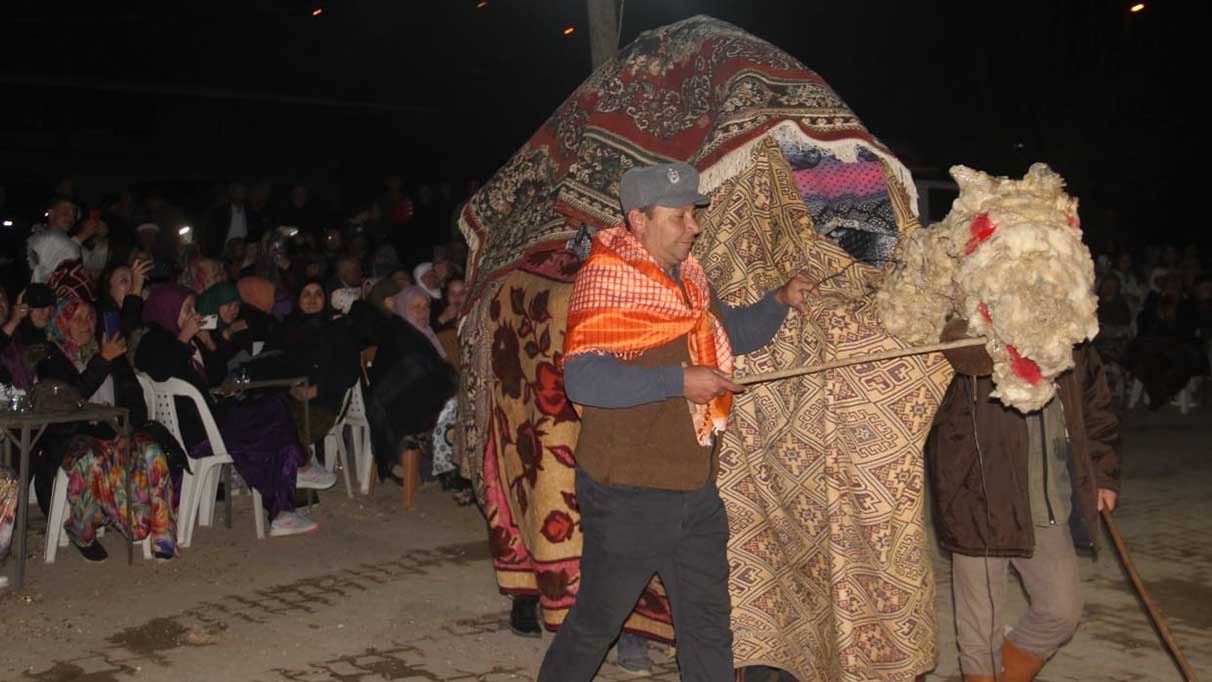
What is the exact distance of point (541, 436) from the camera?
5973mm

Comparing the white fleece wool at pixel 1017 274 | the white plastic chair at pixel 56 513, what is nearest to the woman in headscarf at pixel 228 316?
the white plastic chair at pixel 56 513

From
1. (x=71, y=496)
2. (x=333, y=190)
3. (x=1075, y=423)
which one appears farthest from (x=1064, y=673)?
(x=333, y=190)

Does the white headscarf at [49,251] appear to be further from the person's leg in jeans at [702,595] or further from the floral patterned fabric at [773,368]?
the person's leg in jeans at [702,595]

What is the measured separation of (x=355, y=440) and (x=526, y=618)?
4.32 meters

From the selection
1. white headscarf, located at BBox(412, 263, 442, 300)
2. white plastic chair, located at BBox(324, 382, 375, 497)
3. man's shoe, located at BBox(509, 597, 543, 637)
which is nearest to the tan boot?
man's shoe, located at BBox(509, 597, 543, 637)

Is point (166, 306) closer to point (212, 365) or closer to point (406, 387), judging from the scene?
point (212, 365)

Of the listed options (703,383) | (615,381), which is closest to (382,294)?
(615,381)

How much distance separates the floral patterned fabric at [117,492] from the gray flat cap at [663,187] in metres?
4.36

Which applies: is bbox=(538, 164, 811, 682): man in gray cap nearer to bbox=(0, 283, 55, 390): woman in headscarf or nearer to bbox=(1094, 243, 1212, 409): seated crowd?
bbox=(0, 283, 55, 390): woman in headscarf

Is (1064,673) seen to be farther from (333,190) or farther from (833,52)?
Answer: (833,52)

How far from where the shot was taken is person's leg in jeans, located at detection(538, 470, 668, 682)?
4488 millimetres

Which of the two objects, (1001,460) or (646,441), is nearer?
(646,441)

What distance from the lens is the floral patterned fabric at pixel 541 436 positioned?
587 centimetres

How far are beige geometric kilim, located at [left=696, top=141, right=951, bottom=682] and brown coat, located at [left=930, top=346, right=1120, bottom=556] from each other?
0.41ft
